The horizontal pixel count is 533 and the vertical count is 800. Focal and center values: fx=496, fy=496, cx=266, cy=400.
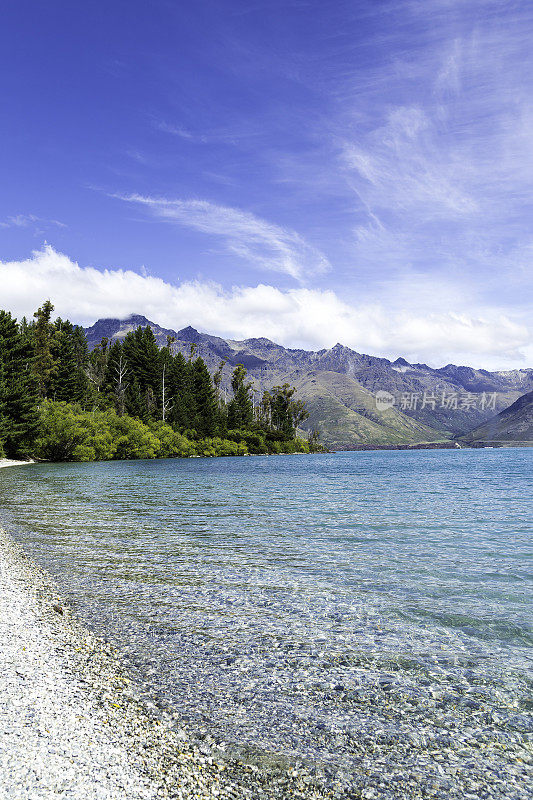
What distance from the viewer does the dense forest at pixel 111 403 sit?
77.1 metres

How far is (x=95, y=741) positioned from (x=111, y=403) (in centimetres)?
12127

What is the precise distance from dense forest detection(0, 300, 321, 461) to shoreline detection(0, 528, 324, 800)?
66.9 m

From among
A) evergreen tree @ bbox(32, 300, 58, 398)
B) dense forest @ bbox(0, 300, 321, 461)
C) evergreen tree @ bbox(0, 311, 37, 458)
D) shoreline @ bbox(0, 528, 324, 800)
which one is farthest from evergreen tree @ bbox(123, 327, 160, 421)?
shoreline @ bbox(0, 528, 324, 800)

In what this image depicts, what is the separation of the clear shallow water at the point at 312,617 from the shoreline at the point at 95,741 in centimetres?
56

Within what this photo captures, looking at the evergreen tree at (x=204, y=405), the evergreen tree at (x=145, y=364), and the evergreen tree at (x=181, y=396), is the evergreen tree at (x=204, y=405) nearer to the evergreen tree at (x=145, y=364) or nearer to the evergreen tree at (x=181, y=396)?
the evergreen tree at (x=181, y=396)

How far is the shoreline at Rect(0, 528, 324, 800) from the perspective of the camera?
586 cm

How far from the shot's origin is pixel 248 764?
6.62 metres

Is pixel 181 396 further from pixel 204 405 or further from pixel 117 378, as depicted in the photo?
pixel 117 378

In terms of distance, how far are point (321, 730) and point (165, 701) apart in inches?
102

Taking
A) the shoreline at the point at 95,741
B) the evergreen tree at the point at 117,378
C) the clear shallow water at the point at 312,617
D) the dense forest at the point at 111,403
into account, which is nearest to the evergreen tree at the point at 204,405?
the dense forest at the point at 111,403

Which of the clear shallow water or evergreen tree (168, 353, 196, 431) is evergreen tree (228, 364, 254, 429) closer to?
evergreen tree (168, 353, 196, 431)

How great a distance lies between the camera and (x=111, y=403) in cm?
12250

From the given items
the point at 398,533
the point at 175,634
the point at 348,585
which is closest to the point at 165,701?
the point at 175,634

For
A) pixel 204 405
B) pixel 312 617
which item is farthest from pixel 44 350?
pixel 312 617
